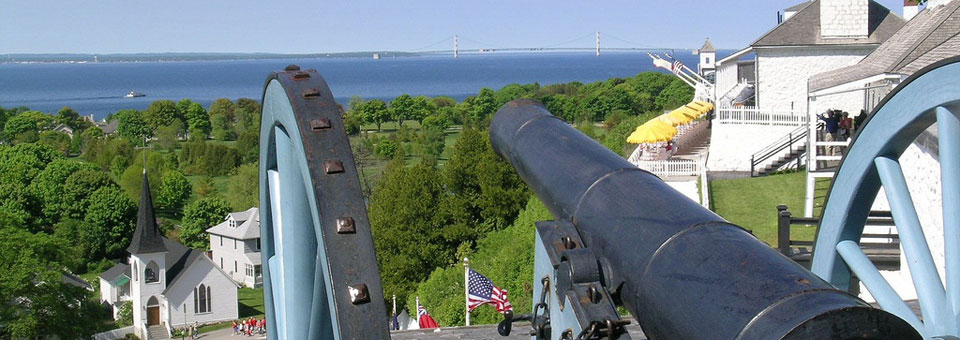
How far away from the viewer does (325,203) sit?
118 inches

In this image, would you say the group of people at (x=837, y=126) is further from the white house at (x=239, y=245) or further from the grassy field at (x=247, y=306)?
the white house at (x=239, y=245)

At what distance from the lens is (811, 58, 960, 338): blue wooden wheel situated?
11.9 feet

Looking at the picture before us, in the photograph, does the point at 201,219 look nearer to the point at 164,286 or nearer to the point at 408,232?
the point at 164,286

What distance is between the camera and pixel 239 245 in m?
56.8

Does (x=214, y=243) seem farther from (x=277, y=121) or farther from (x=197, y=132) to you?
(x=277, y=121)

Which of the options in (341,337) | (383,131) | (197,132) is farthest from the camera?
(383,131)

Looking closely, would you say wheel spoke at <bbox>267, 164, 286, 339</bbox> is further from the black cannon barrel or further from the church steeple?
the church steeple

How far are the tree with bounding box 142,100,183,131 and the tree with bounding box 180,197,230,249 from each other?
45.3 meters

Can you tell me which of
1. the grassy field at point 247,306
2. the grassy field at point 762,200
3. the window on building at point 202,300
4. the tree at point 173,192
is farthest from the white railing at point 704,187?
the tree at point 173,192

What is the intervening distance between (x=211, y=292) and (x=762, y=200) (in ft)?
108

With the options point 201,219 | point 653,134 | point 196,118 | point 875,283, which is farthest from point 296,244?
point 196,118

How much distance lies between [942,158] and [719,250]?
1.35 meters

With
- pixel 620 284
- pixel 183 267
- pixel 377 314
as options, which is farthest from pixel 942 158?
pixel 183 267

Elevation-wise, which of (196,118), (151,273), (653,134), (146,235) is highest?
(653,134)
